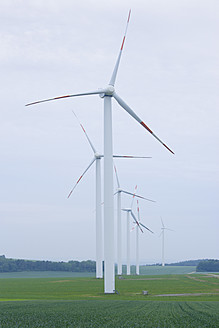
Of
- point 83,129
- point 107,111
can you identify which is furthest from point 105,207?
point 83,129

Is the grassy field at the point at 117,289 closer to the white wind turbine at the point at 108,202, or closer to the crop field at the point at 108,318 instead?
the white wind turbine at the point at 108,202

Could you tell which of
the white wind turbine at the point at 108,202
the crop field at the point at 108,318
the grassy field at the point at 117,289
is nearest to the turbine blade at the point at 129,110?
the white wind turbine at the point at 108,202

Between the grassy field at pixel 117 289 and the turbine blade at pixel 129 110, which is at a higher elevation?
the turbine blade at pixel 129 110

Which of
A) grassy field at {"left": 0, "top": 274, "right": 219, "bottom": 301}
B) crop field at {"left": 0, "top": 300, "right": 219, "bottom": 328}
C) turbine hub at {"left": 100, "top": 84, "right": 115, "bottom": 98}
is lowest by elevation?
grassy field at {"left": 0, "top": 274, "right": 219, "bottom": 301}

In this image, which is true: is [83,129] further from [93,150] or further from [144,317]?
[144,317]

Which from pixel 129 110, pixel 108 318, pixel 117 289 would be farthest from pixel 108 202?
pixel 108 318

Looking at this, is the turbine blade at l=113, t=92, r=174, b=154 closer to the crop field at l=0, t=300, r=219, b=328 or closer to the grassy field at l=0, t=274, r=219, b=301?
the grassy field at l=0, t=274, r=219, b=301

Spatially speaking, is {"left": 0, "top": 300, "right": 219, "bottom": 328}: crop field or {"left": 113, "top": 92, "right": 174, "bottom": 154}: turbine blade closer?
{"left": 0, "top": 300, "right": 219, "bottom": 328}: crop field

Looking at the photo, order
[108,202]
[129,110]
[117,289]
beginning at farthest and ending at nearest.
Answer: [117,289] → [129,110] → [108,202]

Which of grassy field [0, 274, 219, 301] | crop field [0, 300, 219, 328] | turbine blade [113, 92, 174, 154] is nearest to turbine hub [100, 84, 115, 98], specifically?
turbine blade [113, 92, 174, 154]

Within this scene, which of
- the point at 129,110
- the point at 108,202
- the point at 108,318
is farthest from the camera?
the point at 129,110

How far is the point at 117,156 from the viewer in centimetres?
8044

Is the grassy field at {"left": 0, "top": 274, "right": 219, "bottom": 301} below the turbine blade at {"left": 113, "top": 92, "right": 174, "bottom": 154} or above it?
below

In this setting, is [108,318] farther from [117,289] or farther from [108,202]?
[117,289]
